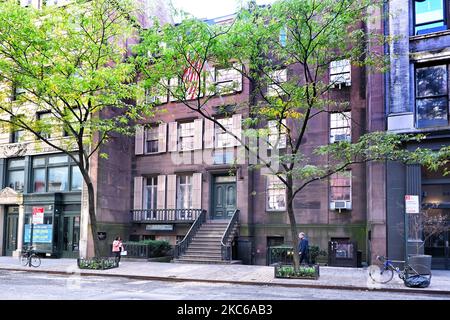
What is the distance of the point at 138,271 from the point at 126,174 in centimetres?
1039

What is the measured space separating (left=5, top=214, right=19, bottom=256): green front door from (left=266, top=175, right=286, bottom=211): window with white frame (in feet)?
54.5

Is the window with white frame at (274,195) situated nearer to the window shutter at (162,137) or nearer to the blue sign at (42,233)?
the window shutter at (162,137)

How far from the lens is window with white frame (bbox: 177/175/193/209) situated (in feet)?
92.4

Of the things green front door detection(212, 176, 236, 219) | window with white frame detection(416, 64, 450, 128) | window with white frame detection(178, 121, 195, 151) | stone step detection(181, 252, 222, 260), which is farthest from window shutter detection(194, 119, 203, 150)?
window with white frame detection(416, 64, 450, 128)

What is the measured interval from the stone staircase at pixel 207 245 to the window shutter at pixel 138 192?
16.1ft

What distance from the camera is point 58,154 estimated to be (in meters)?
29.3

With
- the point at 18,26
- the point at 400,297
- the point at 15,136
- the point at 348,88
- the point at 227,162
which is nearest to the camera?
the point at 400,297

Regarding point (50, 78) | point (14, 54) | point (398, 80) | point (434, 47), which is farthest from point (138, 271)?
point (434, 47)

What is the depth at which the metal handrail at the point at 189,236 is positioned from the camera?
24314 mm

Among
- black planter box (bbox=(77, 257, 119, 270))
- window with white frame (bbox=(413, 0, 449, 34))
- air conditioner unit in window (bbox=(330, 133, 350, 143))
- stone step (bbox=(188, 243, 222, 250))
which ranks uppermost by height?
window with white frame (bbox=(413, 0, 449, 34))

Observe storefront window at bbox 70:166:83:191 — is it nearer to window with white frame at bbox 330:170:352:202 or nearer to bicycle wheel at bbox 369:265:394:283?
window with white frame at bbox 330:170:352:202

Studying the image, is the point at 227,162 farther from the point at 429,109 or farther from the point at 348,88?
the point at 429,109

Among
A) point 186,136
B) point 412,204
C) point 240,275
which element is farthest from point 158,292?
point 186,136

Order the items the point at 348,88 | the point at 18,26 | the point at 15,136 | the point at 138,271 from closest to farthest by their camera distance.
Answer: the point at 18,26 → the point at 138,271 → the point at 348,88 → the point at 15,136
